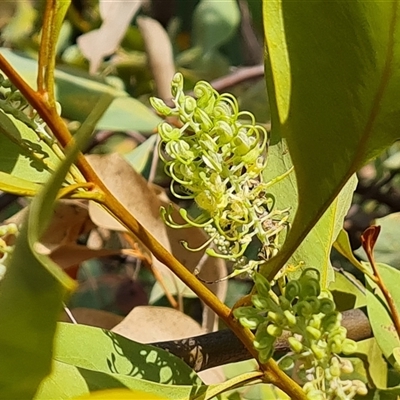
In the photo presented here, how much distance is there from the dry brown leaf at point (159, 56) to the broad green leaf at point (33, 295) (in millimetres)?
1064

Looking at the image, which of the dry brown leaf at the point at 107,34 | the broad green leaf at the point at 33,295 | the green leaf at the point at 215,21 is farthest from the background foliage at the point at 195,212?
the green leaf at the point at 215,21

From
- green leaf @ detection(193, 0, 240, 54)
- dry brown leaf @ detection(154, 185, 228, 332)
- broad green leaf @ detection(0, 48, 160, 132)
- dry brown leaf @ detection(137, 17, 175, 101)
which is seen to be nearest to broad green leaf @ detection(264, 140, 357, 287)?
dry brown leaf @ detection(154, 185, 228, 332)

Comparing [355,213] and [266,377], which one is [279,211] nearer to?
[266,377]

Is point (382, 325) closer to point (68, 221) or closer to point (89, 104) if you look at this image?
point (68, 221)

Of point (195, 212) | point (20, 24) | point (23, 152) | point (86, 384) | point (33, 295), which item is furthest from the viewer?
point (20, 24)

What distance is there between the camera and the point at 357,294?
2.50 ft

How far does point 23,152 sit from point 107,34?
88 cm

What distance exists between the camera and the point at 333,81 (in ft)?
1.27

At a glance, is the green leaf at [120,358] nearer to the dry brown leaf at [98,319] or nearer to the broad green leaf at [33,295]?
the broad green leaf at [33,295]

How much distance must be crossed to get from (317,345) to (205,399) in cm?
9

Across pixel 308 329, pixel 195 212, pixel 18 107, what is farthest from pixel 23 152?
pixel 195 212

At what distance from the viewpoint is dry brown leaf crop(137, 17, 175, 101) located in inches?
55.2

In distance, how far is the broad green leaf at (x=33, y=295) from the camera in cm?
30

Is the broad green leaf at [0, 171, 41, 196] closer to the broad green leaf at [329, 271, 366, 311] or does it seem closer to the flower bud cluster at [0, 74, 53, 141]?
the flower bud cluster at [0, 74, 53, 141]
